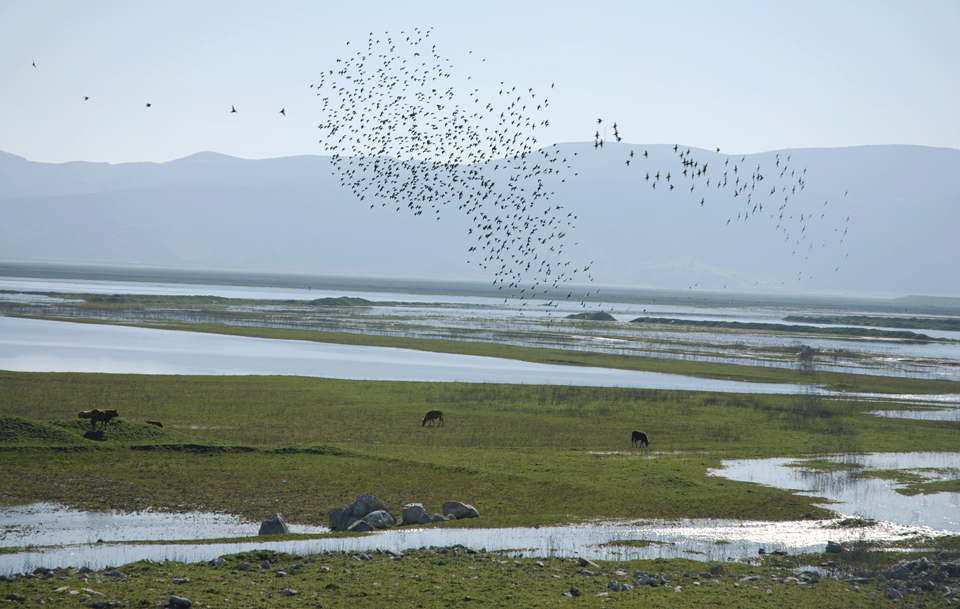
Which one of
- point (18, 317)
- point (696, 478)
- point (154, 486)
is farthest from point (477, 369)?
point (18, 317)

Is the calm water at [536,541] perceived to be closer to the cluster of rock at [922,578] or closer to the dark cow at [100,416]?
the cluster of rock at [922,578]

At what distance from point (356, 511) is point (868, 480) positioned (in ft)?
58.7

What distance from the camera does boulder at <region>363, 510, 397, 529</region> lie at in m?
17.5

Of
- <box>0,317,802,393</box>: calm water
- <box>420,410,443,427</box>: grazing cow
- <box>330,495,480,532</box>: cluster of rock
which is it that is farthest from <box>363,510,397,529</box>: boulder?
<box>0,317,802,393</box>: calm water

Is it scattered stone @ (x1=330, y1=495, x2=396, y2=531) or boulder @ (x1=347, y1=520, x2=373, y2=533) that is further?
scattered stone @ (x1=330, y1=495, x2=396, y2=531)

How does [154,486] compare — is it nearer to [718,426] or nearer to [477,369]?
[718,426]

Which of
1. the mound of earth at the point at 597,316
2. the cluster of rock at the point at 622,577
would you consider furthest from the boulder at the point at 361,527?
the mound of earth at the point at 597,316

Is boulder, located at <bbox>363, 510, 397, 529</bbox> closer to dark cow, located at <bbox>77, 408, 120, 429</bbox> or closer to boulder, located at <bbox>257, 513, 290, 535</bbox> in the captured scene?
boulder, located at <bbox>257, 513, 290, 535</bbox>

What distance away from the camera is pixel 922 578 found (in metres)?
14.2

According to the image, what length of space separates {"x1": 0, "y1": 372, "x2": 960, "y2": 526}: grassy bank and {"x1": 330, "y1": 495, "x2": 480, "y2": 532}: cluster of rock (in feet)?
1.79

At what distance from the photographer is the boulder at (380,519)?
57.3 ft

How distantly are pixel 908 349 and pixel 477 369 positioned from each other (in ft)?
201

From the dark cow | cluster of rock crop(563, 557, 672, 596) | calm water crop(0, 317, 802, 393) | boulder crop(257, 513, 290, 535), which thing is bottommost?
calm water crop(0, 317, 802, 393)

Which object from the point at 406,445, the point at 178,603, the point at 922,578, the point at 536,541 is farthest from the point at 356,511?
the point at 922,578
